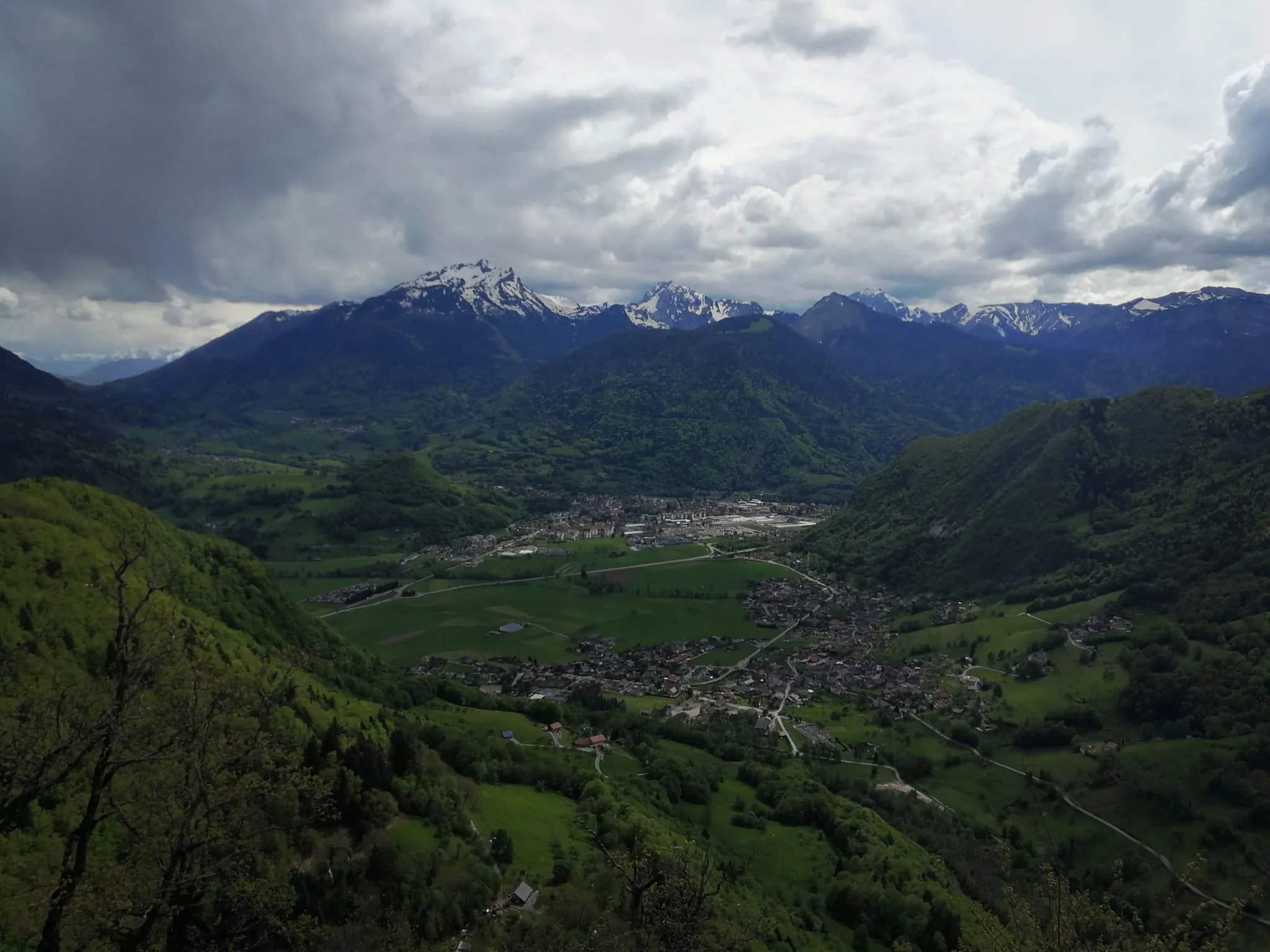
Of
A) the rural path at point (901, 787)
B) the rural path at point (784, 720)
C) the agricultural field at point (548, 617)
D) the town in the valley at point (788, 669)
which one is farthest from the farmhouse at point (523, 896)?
the agricultural field at point (548, 617)

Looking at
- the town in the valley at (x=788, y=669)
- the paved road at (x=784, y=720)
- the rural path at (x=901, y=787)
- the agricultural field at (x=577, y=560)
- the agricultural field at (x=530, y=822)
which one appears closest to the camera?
the agricultural field at (x=530, y=822)

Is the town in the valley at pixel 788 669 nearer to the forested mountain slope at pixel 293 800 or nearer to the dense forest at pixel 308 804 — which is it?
the dense forest at pixel 308 804

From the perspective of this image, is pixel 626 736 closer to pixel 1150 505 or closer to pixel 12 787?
pixel 12 787

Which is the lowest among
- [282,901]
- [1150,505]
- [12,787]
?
[1150,505]

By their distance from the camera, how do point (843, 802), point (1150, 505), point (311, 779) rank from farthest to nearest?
1. point (1150, 505)
2. point (843, 802)
3. point (311, 779)

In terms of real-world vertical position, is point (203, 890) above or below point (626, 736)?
above

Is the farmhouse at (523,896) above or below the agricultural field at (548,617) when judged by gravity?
above

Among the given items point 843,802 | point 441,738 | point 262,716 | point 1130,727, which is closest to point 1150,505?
point 1130,727

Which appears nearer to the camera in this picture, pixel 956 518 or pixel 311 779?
pixel 311 779
